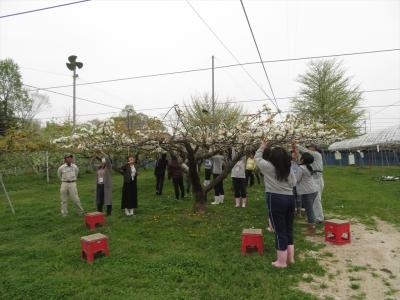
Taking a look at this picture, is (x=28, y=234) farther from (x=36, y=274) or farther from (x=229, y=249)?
(x=229, y=249)

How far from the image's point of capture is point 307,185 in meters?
6.02

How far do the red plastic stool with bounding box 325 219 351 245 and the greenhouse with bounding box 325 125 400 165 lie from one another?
14.2 metres

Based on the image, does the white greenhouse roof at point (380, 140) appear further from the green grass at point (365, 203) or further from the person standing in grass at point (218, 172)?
the person standing in grass at point (218, 172)

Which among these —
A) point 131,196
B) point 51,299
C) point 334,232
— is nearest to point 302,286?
point 334,232

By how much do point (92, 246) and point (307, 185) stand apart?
12.8 feet

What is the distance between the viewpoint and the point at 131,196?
8.08 m

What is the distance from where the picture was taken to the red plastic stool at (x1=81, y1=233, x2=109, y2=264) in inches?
193

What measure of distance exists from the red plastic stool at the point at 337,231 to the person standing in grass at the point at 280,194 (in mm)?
1513

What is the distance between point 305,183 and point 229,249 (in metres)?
1.94

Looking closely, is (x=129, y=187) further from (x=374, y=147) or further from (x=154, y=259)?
(x=374, y=147)

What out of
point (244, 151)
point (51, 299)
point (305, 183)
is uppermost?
point (244, 151)

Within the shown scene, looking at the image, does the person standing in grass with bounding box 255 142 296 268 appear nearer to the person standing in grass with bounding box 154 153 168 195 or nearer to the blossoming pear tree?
the blossoming pear tree

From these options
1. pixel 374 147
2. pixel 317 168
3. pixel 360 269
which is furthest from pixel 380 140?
pixel 360 269

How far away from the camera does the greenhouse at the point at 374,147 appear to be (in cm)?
1889
